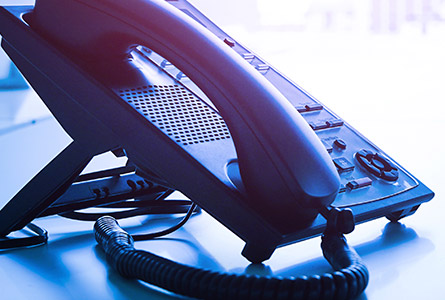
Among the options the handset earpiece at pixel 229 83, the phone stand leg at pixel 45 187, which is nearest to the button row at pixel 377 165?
the handset earpiece at pixel 229 83

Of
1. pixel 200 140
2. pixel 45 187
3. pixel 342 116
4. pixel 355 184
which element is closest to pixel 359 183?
pixel 355 184

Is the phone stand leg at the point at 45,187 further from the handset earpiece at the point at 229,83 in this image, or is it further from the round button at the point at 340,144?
the round button at the point at 340,144

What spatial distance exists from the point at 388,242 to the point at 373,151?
0.33 ft

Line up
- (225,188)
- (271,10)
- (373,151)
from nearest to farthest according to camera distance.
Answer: (225,188)
(373,151)
(271,10)

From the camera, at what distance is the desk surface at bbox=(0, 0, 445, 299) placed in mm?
420

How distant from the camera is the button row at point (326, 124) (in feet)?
1.79

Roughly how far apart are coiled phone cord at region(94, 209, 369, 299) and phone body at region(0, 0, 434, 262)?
2 centimetres

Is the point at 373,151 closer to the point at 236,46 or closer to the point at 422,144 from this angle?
the point at 236,46

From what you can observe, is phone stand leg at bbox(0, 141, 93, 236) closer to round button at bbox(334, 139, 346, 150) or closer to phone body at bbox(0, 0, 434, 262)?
phone body at bbox(0, 0, 434, 262)

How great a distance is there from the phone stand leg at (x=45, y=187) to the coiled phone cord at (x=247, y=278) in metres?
0.07

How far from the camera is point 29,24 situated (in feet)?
1.59

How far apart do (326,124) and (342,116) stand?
490 mm

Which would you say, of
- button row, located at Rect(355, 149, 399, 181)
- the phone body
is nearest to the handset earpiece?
the phone body

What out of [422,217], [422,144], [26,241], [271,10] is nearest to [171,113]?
[26,241]
